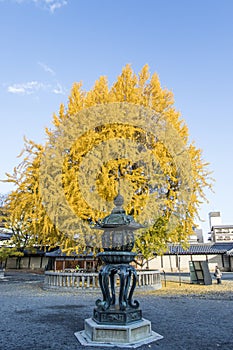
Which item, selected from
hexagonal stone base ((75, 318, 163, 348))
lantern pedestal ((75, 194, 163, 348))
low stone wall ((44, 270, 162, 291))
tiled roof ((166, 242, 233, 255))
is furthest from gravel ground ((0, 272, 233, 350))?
tiled roof ((166, 242, 233, 255))

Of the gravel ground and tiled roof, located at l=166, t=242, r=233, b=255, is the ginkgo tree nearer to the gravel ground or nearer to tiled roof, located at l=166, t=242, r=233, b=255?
the gravel ground

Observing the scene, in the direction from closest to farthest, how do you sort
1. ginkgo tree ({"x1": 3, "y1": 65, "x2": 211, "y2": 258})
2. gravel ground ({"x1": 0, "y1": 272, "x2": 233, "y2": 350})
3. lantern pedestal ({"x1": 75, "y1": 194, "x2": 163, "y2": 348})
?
1. gravel ground ({"x1": 0, "y1": 272, "x2": 233, "y2": 350})
2. lantern pedestal ({"x1": 75, "y1": 194, "x2": 163, "y2": 348})
3. ginkgo tree ({"x1": 3, "y1": 65, "x2": 211, "y2": 258})

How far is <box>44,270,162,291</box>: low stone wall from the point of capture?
12.7 m

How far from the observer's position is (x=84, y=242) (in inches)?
488

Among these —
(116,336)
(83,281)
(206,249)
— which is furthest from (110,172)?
(206,249)

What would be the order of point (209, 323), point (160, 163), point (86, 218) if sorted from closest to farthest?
point (209, 323) < point (86, 218) < point (160, 163)

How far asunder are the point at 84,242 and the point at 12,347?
7.85 metres

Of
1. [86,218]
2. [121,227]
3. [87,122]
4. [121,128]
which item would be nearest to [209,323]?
[121,227]

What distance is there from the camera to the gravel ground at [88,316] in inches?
186

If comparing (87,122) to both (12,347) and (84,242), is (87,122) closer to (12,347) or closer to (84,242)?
(84,242)

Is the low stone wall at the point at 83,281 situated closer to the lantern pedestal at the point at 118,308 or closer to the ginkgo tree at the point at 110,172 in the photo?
the ginkgo tree at the point at 110,172

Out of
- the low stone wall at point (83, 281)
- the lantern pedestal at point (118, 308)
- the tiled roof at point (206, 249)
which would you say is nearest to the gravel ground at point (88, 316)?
the lantern pedestal at point (118, 308)

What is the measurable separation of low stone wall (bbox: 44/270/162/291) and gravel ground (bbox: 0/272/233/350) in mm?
2905

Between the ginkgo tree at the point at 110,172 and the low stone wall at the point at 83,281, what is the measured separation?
1101 millimetres
